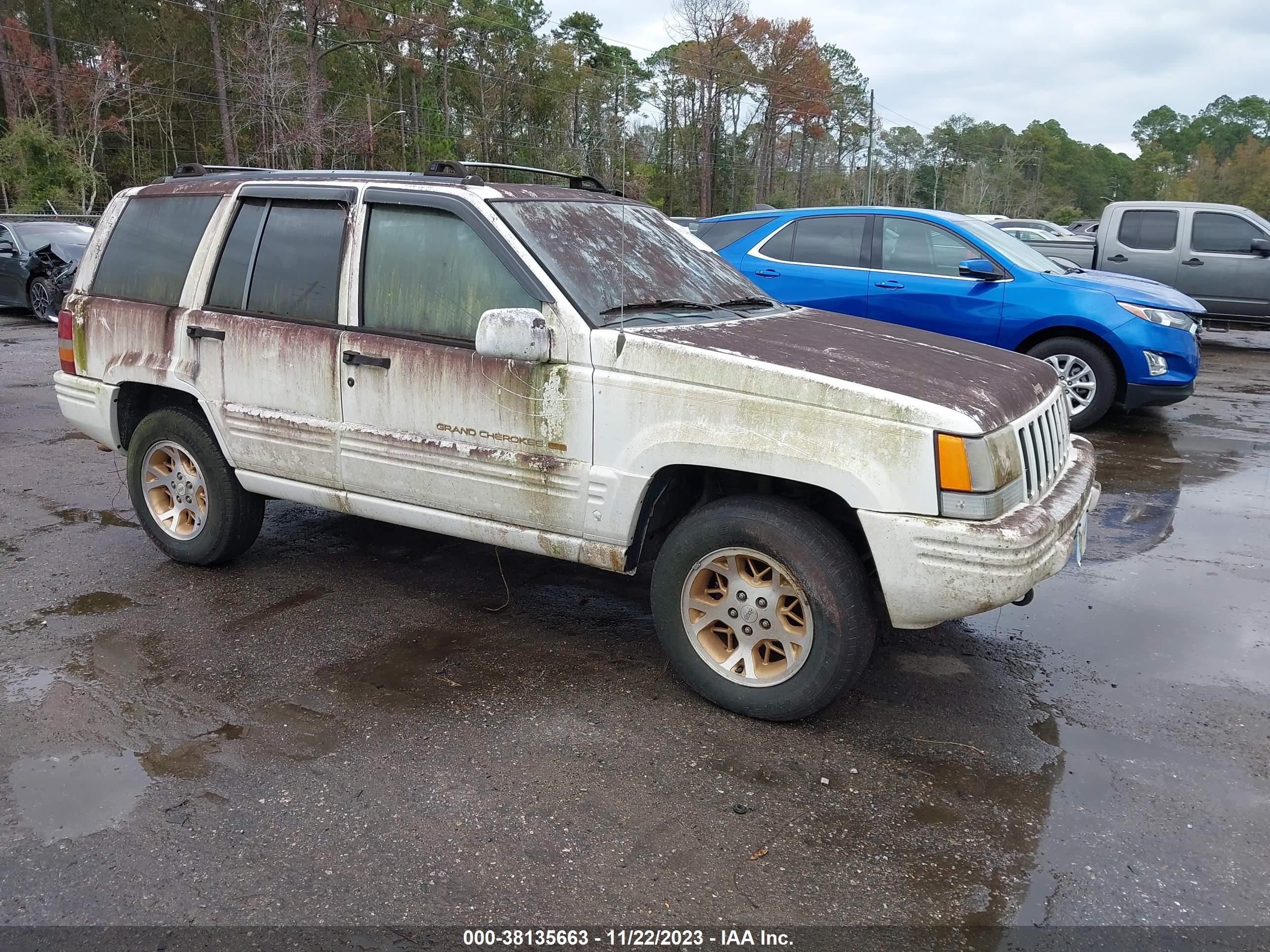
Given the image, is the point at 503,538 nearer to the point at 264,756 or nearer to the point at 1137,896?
the point at 264,756

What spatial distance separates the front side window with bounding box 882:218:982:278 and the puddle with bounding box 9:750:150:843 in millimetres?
6927

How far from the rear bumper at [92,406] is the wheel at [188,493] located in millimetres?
147

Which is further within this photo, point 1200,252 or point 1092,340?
point 1200,252

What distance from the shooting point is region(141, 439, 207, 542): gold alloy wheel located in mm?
4969

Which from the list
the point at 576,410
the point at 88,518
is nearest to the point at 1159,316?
the point at 576,410

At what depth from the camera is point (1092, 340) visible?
816 centimetres

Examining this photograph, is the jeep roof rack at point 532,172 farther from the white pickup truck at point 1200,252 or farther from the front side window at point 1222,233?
the front side window at point 1222,233

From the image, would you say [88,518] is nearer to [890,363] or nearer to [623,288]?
[623,288]

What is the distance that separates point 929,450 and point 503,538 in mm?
1754

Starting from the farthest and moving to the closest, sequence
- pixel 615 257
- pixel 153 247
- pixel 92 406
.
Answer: pixel 92 406 < pixel 153 247 < pixel 615 257

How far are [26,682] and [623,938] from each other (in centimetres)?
275

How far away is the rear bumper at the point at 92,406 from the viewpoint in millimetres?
5113

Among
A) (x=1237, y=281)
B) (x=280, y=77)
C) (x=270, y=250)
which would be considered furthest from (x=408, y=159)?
(x=270, y=250)

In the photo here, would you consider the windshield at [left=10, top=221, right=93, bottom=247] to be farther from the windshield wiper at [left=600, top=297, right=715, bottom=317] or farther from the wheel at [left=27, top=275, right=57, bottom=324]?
the windshield wiper at [left=600, top=297, right=715, bottom=317]
